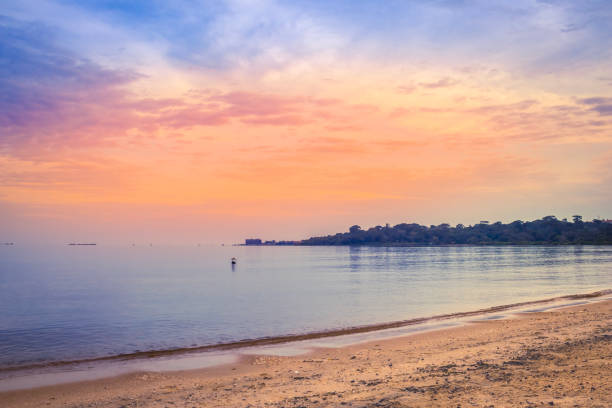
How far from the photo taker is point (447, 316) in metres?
29.5

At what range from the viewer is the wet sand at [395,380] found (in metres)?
10.2

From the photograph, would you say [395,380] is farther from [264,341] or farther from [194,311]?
[194,311]

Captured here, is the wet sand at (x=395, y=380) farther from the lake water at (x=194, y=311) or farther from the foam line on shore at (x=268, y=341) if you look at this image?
the lake water at (x=194, y=311)

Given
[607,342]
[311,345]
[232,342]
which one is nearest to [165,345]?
[232,342]

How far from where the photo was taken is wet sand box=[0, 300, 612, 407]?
10.2 m

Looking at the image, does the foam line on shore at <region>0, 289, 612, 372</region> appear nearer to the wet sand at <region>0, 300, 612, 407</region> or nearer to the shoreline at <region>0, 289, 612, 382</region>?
the shoreline at <region>0, 289, 612, 382</region>

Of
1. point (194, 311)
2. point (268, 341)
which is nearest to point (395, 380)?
point (268, 341)

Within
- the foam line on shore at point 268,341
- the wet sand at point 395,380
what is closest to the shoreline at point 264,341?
the foam line on shore at point 268,341

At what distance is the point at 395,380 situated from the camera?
12047 mm

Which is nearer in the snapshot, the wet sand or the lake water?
the wet sand

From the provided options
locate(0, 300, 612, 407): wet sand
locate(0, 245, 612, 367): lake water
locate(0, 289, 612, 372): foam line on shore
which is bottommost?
locate(0, 245, 612, 367): lake water

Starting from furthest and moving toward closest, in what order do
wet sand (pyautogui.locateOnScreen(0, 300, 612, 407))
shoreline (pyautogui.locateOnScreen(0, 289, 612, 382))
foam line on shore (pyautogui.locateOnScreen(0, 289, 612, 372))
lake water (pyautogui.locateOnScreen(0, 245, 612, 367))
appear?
lake water (pyautogui.locateOnScreen(0, 245, 612, 367))
foam line on shore (pyautogui.locateOnScreen(0, 289, 612, 372))
shoreline (pyautogui.locateOnScreen(0, 289, 612, 382))
wet sand (pyautogui.locateOnScreen(0, 300, 612, 407))

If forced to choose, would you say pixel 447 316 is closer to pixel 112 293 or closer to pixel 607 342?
pixel 607 342

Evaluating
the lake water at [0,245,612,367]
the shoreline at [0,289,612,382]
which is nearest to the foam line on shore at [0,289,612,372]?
the shoreline at [0,289,612,382]
